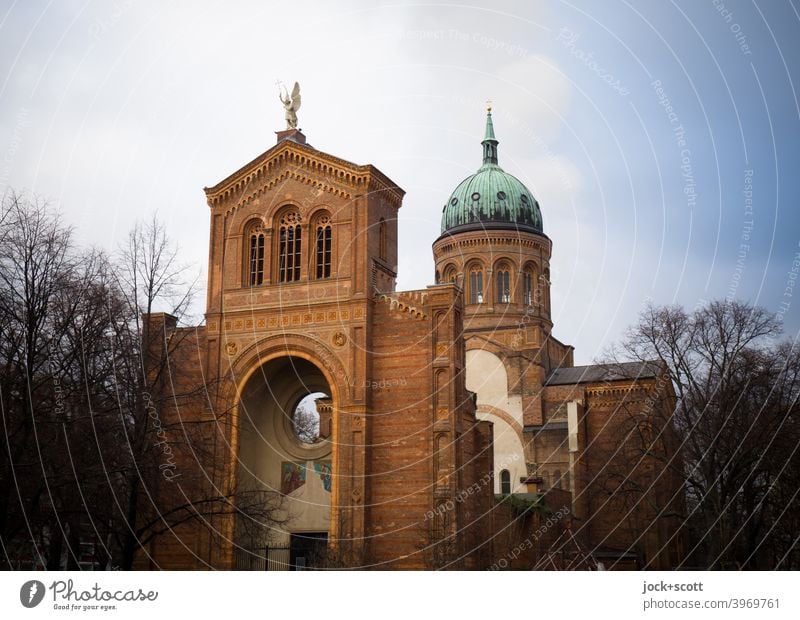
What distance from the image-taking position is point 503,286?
2441 inches

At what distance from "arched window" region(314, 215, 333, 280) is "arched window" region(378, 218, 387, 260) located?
2.03 m

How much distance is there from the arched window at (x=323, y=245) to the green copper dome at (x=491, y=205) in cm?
2287

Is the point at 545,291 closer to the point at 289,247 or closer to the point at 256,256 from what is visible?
the point at 289,247

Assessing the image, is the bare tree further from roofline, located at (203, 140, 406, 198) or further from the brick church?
roofline, located at (203, 140, 406, 198)

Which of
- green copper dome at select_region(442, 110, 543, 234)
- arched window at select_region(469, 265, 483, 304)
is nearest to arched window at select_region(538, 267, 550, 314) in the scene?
green copper dome at select_region(442, 110, 543, 234)

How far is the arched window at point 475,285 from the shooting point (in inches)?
2432

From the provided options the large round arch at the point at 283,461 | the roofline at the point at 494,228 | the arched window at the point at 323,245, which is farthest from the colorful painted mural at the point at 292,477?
the roofline at the point at 494,228
